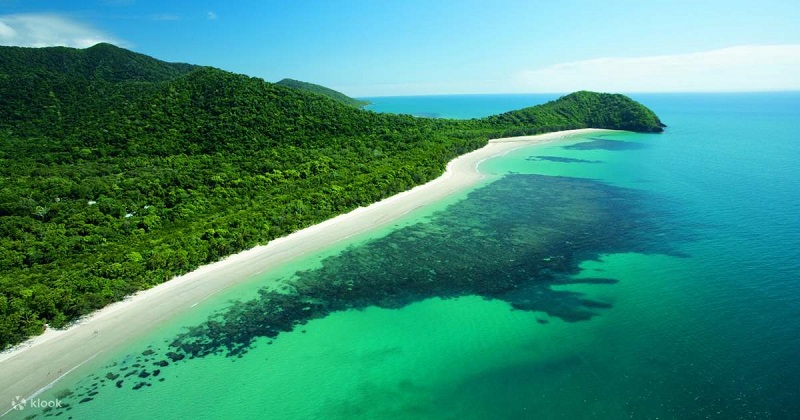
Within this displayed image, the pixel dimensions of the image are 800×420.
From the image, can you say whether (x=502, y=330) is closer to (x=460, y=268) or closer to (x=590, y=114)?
(x=460, y=268)

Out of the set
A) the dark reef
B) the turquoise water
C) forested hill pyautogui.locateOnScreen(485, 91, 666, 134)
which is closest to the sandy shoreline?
the turquoise water

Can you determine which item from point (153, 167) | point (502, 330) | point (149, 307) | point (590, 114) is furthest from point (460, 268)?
point (590, 114)

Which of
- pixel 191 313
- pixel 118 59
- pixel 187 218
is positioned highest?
pixel 118 59

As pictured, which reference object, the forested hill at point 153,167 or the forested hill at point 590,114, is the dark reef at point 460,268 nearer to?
the forested hill at point 153,167

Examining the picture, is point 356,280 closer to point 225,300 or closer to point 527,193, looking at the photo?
point 225,300

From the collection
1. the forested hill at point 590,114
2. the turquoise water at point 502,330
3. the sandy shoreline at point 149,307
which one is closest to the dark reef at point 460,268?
the turquoise water at point 502,330

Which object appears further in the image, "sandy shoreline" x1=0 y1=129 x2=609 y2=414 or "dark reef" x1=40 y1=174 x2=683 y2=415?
"dark reef" x1=40 y1=174 x2=683 y2=415

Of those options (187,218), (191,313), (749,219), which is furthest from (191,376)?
(749,219)

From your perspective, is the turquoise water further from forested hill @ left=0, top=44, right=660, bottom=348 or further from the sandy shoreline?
forested hill @ left=0, top=44, right=660, bottom=348
